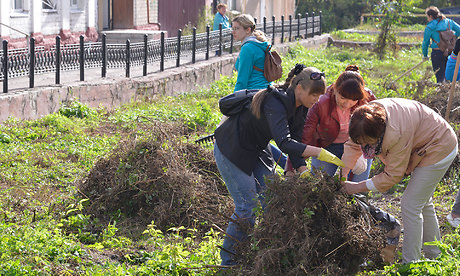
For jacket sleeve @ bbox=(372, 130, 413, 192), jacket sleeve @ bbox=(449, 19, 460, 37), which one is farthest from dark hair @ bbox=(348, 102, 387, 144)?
jacket sleeve @ bbox=(449, 19, 460, 37)

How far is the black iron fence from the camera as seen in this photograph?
35.2 feet

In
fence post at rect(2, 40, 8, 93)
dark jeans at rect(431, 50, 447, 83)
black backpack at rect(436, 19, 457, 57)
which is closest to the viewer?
fence post at rect(2, 40, 8, 93)

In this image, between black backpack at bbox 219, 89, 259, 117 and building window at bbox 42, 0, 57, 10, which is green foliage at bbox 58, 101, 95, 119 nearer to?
building window at bbox 42, 0, 57, 10

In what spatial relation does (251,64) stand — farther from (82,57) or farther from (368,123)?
(82,57)

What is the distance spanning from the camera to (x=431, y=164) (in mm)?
4617

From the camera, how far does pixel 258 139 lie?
15.7ft

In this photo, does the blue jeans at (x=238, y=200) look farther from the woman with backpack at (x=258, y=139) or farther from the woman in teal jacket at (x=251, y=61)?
the woman in teal jacket at (x=251, y=61)

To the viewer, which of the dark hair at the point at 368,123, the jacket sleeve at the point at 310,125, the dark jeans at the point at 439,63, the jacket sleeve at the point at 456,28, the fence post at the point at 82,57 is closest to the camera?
the dark hair at the point at 368,123

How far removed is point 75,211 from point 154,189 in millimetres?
818

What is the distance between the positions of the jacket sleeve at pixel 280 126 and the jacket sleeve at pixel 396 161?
1.95ft

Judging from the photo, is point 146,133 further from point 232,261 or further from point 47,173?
point 232,261

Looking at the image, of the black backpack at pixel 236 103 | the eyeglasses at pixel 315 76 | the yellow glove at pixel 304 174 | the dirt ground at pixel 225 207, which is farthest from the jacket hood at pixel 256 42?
the yellow glove at pixel 304 174

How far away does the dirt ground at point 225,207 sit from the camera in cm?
435

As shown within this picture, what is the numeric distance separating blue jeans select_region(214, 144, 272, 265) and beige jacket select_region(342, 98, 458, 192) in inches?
35.9
